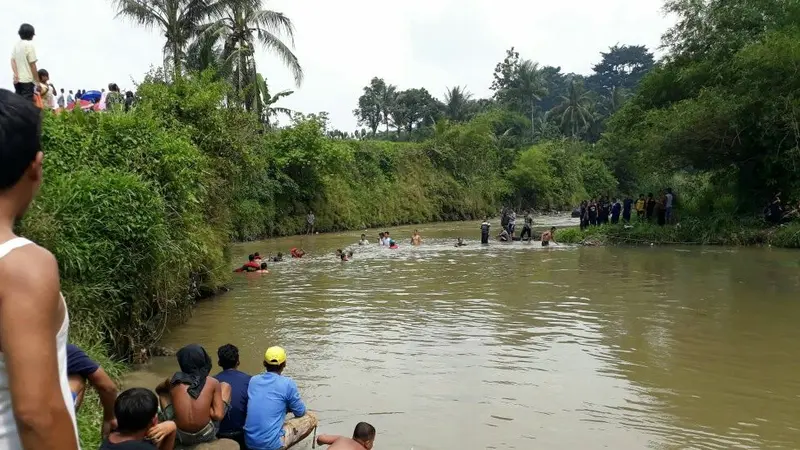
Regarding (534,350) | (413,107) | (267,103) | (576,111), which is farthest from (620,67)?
(534,350)

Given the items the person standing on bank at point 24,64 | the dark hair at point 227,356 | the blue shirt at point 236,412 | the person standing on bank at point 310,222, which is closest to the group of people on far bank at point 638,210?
the person standing on bank at point 310,222

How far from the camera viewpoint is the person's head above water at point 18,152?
5.22 ft

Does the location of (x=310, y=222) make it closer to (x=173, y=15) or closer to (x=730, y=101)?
(x=173, y=15)

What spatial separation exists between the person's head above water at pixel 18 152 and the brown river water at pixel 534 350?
520 cm

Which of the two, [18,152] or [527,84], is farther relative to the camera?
[527,84]

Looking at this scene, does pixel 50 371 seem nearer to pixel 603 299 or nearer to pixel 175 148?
pixel 175 148

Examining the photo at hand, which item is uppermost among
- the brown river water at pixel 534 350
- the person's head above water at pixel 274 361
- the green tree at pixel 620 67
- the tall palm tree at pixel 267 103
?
the green tree at pixel 620 67

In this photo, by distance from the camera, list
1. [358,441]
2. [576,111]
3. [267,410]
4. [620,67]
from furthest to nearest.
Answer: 1. [620,67]
2. [576,111]
3. [267,410]
4. [358,441]

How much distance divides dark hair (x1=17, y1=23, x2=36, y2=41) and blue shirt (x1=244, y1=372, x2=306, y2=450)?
21.1 feet

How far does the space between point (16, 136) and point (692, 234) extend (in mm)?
26011

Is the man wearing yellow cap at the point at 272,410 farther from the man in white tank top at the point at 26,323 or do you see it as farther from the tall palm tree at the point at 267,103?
the tall palm tree at the point at 267,103

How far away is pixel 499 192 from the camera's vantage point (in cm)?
5266

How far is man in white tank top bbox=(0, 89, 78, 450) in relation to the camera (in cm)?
151

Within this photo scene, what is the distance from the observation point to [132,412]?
12.2 feet
